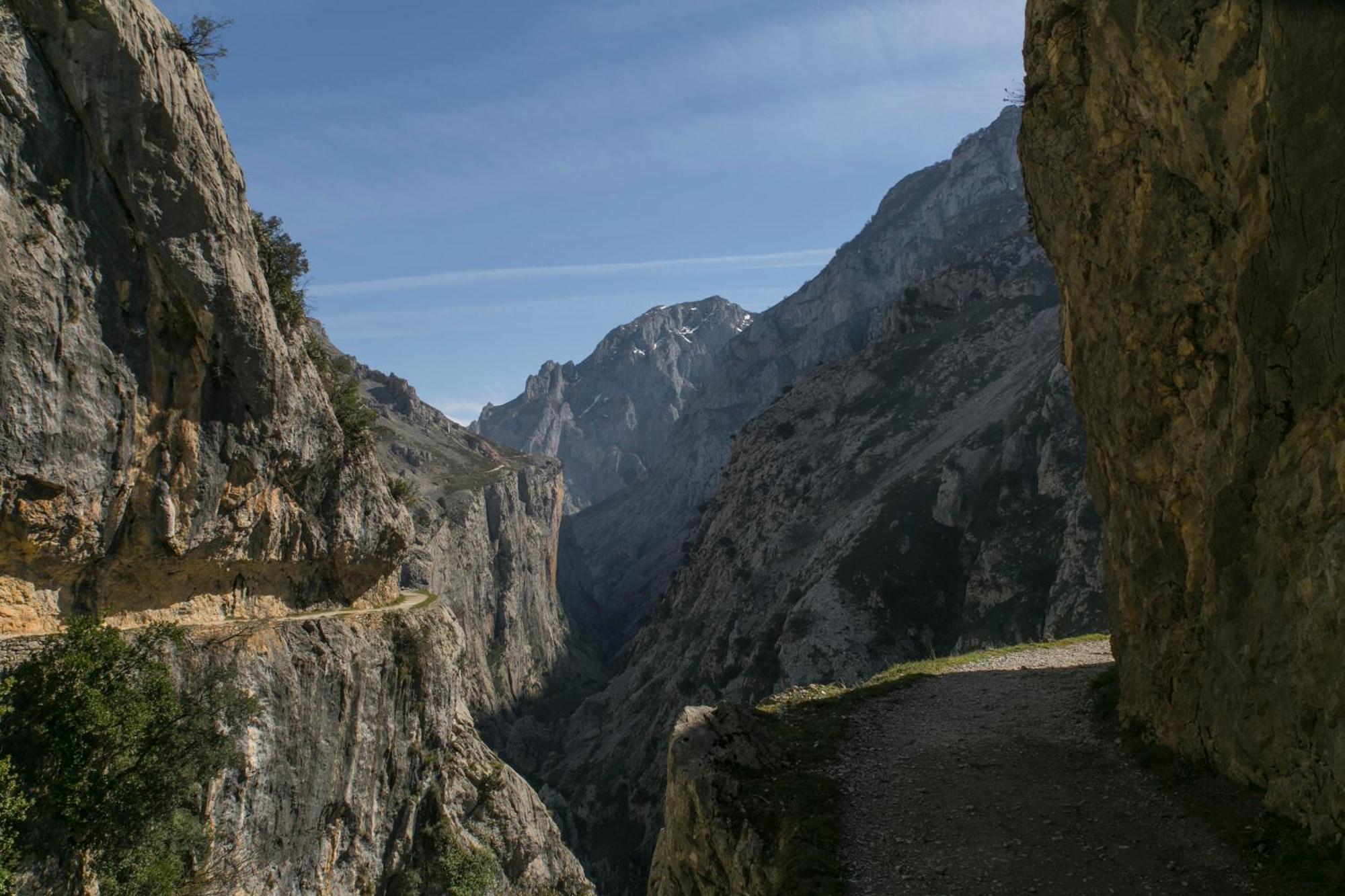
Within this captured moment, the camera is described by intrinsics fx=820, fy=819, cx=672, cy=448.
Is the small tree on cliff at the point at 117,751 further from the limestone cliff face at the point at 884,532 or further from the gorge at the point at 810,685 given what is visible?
the limestone cliff face at the point at 884,532

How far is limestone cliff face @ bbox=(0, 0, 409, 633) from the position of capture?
21672 mm

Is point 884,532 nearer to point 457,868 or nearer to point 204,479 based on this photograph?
point 457,868

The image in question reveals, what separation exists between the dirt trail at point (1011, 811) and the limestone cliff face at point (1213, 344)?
4.98 feet

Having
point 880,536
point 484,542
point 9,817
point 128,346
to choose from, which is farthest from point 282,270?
point 484,542

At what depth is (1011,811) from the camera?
15.8 metres

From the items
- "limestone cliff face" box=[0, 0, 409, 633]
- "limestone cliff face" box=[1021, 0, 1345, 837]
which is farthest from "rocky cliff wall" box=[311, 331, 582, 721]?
"limestone cliff face" box=[1021, 0, 1345, 837]

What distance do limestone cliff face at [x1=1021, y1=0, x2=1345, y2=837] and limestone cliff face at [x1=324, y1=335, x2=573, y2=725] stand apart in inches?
3367

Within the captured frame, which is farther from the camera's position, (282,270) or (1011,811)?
(282,270)

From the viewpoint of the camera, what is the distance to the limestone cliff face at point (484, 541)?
108m

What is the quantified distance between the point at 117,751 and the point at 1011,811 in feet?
71.1

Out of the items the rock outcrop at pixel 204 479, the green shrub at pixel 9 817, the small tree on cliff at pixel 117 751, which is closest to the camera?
the green shrub at pixel 9 817

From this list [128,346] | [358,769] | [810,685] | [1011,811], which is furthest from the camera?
[358,769]

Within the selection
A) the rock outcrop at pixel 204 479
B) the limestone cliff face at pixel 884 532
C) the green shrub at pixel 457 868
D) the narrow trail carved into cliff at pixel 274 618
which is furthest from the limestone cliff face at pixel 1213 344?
the limestone cliff face at pixel 884 532

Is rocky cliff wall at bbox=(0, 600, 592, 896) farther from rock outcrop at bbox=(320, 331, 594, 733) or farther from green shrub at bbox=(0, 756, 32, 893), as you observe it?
rock outcrop at bbox=(320, 331, 594, 733)
